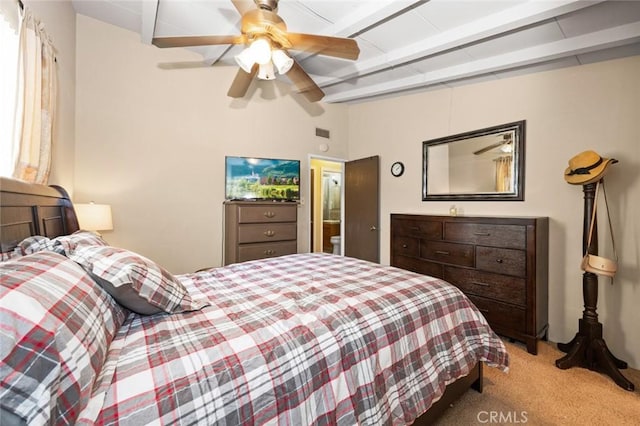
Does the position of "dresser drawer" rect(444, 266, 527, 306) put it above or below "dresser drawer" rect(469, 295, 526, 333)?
above

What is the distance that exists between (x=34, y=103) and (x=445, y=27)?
310cm

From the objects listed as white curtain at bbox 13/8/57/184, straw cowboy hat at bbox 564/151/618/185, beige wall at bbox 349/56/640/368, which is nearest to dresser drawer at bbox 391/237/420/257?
beige wall at bbox 349/56/640/368

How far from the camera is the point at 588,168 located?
223 cm

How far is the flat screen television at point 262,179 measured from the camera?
3473 millimetres

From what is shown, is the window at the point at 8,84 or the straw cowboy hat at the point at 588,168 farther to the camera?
the straw cowboy hat at the point at 588,168

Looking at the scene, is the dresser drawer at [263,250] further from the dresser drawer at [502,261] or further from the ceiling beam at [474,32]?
the ceiling beam at [474,32]

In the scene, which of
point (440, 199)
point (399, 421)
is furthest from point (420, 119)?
point (399, 421)

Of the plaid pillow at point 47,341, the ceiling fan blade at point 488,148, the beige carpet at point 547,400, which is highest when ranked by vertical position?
the ceiling fan blade at point 488,148

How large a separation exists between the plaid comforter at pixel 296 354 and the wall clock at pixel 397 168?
243cm

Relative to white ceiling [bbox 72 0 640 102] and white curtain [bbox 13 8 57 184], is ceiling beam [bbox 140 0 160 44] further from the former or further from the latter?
white curtain [bbox 13 8 57 184]

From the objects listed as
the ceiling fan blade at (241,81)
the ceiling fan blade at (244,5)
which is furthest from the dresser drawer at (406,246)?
the ceiling fan blade at (244,5)

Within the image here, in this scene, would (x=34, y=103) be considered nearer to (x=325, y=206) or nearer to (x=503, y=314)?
(x=503, y=314)

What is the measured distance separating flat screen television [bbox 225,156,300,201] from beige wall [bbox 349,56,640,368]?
2.01m

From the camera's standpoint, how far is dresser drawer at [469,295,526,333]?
247 centimetres
